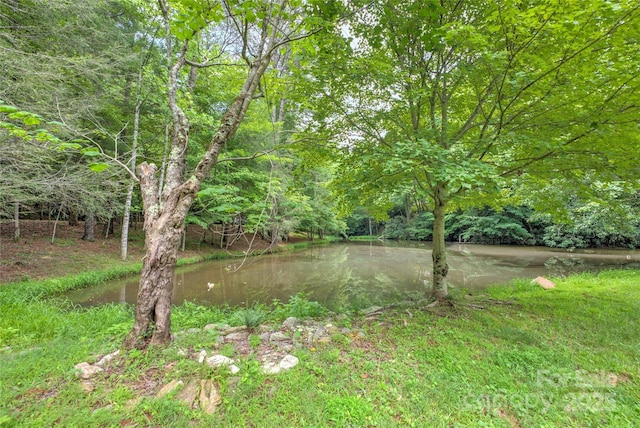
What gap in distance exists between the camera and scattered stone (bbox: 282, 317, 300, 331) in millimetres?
3805

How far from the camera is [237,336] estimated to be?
3.39 meters

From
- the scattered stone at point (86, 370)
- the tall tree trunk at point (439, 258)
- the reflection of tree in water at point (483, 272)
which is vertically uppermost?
the tall tree trunk at point (439, 258)

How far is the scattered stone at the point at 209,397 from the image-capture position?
211 centimetres

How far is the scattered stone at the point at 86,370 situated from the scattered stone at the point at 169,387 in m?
0.77

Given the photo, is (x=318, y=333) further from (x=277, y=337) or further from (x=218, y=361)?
(x=218, y=361)

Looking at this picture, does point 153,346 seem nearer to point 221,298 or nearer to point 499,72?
point 221,298

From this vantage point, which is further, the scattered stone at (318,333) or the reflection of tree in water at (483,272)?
the reflection of tree in water at (483,272)

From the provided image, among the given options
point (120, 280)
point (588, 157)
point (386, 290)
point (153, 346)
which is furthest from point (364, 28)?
point (120, 280)

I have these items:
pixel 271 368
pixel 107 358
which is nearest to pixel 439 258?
pixel 271 368

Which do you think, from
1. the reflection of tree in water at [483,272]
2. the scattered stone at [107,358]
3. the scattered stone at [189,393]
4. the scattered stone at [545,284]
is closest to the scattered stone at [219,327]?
the scattered stone at [107,358]

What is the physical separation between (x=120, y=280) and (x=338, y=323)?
8504 mm

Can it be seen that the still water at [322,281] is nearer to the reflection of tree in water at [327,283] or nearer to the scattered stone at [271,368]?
the reflection of tree in water at [327,283]

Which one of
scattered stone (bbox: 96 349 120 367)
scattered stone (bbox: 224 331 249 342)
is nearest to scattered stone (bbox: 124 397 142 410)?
scattered stone (bbox: 96 349 120 367)

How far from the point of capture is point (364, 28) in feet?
14.1
